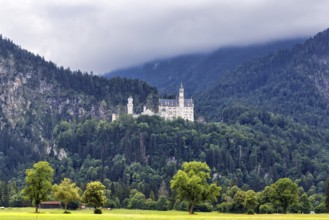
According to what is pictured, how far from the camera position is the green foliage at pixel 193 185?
167125 millimetres

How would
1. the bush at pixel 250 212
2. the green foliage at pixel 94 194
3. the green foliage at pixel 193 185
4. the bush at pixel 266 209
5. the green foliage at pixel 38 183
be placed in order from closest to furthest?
the green foliage at pixel 193 185, the green foliage at pixel 38 183, the green foliage at pixel 94 194, the bush at pixel 250 212, the bush at pixel 266 209

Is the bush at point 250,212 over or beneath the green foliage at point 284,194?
beneath

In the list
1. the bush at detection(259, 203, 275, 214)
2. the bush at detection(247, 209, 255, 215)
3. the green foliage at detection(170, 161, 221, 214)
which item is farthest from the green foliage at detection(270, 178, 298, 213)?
the green foliage at detection(170, 161, 221, 214)

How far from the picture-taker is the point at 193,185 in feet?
547

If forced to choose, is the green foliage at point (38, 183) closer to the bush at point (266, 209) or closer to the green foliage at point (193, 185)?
the green foliage at point (193, 185)

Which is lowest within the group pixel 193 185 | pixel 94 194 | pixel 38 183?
pixel 94 194

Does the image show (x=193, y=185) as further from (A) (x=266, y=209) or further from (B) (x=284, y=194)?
(A) (x=266, y=209)

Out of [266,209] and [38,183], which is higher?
[38,183]

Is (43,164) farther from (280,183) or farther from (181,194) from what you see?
(280,183)

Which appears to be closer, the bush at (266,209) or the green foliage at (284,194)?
the green foliage at (284,194)

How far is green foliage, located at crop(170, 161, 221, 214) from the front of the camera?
6580 inches

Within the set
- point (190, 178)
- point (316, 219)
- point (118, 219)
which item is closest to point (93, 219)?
point (118, 219)

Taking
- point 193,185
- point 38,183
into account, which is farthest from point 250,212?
point 38,183

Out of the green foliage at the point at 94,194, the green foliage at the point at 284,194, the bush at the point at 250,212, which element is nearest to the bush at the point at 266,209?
the green foliage at the point at 284,194
